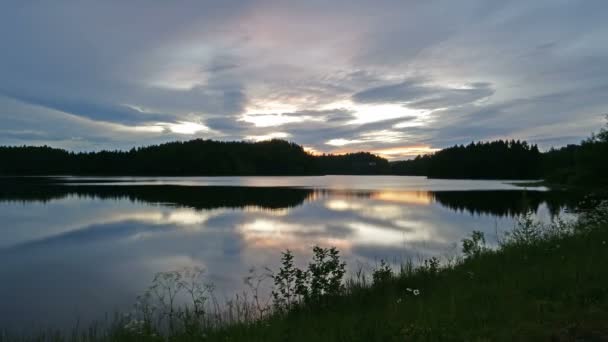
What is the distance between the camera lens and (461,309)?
513 centimetres

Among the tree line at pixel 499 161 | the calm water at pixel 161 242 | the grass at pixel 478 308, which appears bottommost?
the calm water at pixel 161 242

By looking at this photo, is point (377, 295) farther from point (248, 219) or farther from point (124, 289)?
point (248, 219)

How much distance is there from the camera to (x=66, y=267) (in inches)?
477

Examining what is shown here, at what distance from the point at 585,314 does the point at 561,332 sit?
649 mm

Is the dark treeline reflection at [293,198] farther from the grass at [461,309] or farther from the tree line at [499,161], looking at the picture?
the tree line at [499,161]

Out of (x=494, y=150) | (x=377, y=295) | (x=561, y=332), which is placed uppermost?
(x=494, y=150)

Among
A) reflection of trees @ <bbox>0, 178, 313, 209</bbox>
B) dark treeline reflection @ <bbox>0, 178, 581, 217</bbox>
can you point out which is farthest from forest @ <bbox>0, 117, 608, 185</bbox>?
reflection of trees @ <bbox>0, 178, 313, 209</bbox>

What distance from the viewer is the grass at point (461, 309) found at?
4.25 metres

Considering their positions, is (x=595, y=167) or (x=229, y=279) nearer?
(x=229, y=279)

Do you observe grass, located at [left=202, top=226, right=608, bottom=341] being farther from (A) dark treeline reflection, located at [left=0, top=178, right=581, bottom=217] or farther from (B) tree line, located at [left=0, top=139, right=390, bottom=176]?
(B) tree line, located at [left=0, top=139, right=390, bottom=176]

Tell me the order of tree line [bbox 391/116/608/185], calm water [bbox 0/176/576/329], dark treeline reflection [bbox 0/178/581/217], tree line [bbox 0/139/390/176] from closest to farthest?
calm water [bbox 0/176/576/329]
dark treeline reflection [bbox 0/178/581/217]
tree line [bbox 391/116/608/185]
tree line [bbox 0/139/390/176]

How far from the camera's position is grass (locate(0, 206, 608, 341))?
167 inches

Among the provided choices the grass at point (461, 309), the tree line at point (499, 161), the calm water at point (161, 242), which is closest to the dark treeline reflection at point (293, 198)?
the calm water at point (161, 242)

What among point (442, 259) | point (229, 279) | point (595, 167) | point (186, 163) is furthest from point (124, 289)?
point (186, 163)
